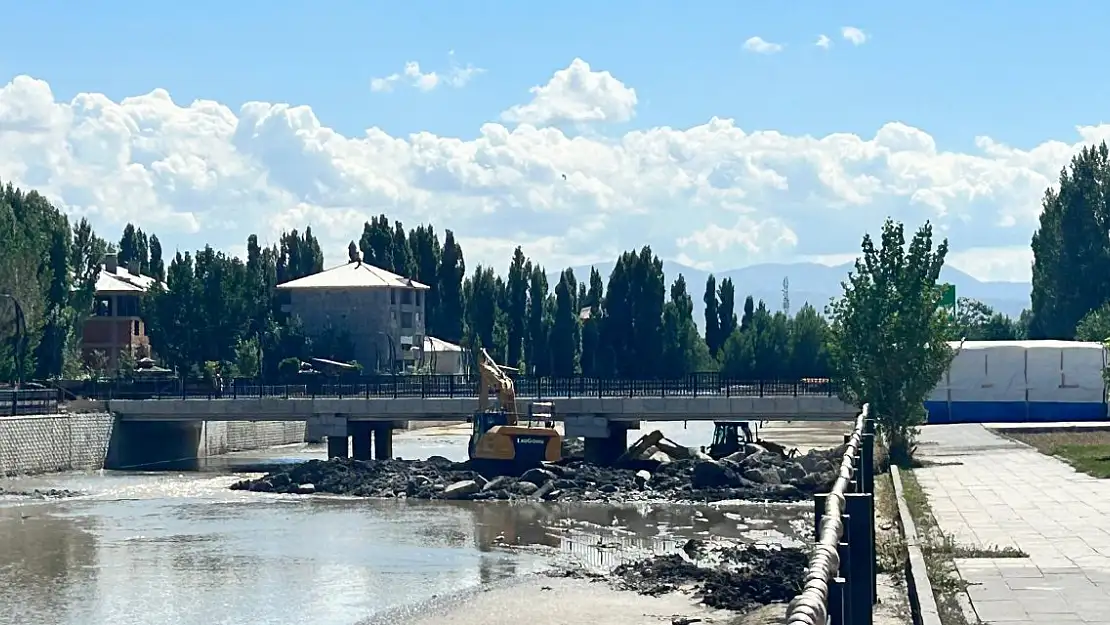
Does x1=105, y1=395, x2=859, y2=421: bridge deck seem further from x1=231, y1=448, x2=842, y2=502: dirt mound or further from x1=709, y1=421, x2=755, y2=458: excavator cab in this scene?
x1=231, y1=448, x2=842, y2=502: dirt mound

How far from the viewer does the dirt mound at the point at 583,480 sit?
140ft

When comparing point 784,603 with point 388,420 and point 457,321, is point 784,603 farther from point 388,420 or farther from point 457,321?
point 457,321

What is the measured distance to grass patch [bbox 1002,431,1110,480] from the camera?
2838 centimetres

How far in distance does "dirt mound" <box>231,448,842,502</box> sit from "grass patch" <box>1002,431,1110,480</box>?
219 inches

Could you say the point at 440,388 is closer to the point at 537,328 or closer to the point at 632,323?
the point at 632,323

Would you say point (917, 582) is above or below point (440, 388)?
below

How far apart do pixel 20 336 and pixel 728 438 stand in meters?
32.8

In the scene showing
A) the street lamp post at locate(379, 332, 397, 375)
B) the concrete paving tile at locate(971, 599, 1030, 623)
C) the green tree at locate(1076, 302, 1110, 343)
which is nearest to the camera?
the concrete paving tile at locate(971, 599, 1030, 623)

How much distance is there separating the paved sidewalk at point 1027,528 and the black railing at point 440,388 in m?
19.6

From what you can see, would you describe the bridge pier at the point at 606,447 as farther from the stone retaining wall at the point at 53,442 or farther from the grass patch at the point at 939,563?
the grass patch at the point at 939,563

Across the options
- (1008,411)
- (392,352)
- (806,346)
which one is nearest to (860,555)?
(1008,411)

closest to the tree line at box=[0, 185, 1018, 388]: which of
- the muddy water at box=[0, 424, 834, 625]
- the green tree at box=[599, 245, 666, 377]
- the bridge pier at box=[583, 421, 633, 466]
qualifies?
Result: the green tree at box=[599, 245, 666, 377]

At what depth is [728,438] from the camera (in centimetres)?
5300

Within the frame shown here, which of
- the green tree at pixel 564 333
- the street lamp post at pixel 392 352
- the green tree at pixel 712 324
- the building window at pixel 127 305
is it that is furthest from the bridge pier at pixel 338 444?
the green tree at pixel 712 324
